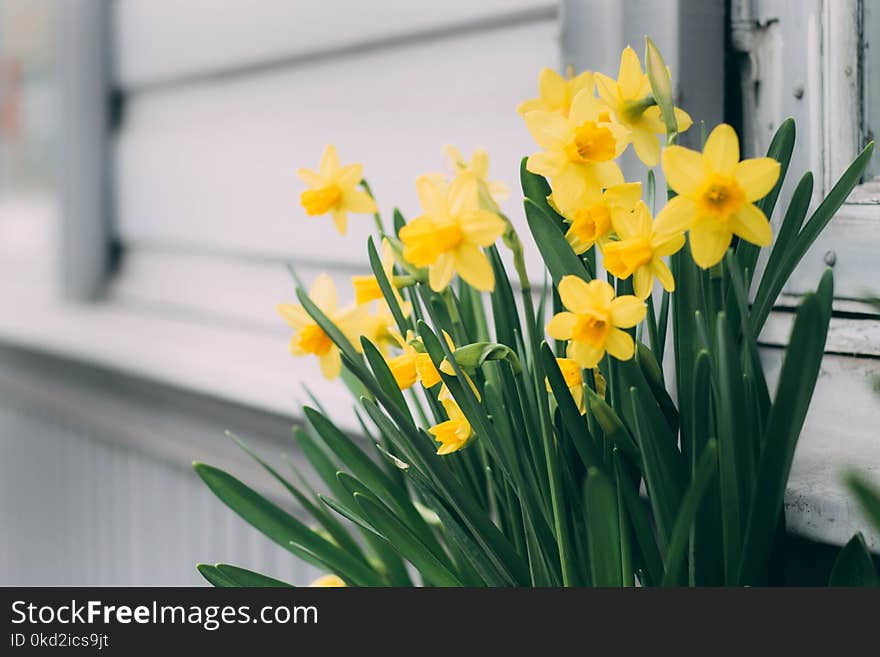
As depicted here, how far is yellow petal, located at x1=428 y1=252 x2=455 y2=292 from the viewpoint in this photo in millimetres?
464

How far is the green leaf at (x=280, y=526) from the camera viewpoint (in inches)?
23.7

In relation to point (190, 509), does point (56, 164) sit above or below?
above

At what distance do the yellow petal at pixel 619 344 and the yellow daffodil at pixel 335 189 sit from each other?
24 cm

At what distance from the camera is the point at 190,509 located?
1502 millimetres

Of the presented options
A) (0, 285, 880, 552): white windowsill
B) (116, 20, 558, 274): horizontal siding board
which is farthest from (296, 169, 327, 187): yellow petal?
(116, 20, 558, 274): horizontal siding board

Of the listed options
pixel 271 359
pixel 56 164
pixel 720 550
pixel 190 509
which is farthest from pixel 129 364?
pixel 720 550

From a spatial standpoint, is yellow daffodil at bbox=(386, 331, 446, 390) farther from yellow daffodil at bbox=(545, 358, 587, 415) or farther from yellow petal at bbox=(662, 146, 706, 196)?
yellow petal at bbox=(662, 146, 706, 196)

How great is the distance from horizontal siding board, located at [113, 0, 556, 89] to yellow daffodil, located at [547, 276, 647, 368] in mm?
503

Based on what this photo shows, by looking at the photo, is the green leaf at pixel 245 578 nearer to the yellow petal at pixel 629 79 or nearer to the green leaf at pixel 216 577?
the green leaf at pixel 216 577

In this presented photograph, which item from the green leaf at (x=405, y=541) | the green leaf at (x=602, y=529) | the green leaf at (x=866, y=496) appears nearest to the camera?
the green leaf at (x=866, y=496)

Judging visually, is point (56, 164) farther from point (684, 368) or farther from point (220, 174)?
point (684, 368)

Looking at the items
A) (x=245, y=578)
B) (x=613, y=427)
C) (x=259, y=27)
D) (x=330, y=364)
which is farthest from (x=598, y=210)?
(x=259, y=27)

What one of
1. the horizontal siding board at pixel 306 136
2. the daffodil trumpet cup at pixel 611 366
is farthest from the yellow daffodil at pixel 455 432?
the horizontal siding board at pixel 306 136

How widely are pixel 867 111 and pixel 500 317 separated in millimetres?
348
